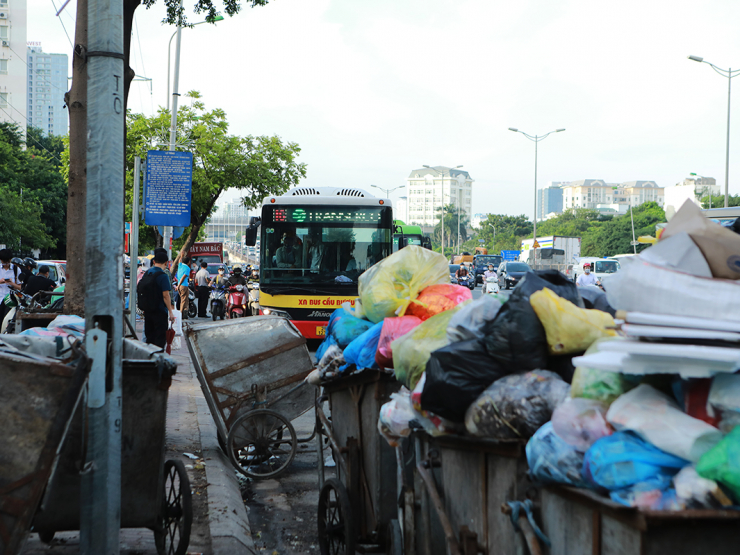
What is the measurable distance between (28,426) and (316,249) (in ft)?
32.6

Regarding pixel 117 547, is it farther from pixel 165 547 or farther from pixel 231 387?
pixel 231 387

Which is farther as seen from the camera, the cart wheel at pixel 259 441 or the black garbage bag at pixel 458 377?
the cart wheel at pixel 259 441

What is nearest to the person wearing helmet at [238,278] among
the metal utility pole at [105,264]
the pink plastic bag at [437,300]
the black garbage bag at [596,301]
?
the pink plastic bag at [437,300]

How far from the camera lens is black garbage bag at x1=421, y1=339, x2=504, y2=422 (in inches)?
109

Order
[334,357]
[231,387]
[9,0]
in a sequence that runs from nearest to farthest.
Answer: [334,357]
[231,387]
[9,0]

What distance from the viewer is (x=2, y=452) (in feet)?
8.77

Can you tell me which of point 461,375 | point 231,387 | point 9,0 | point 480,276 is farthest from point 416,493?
point 9,0

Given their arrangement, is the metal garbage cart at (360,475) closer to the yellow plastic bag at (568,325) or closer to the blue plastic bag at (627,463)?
the yellow plastic bag at (568,325)

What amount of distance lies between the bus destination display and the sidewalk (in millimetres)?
5109

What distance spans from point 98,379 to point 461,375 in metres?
1.66

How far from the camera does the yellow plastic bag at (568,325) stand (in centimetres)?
265

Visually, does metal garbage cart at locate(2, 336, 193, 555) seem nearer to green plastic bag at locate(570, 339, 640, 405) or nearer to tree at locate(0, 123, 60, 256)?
green plastic bag at locate(570, 339, 640, 405)

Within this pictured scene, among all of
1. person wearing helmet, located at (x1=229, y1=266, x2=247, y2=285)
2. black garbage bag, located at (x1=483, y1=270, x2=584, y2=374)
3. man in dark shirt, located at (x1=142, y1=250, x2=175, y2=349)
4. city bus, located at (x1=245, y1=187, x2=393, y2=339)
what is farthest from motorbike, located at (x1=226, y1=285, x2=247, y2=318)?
black garbage bag, located at (x1=483, y1=270, x2=584, y2=374)

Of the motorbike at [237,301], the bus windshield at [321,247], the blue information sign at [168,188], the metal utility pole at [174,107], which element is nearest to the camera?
the blue information sign at [168,188]
